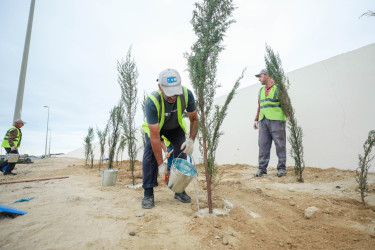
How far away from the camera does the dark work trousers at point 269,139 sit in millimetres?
4414

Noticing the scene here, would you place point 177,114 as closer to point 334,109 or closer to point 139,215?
point 139,215

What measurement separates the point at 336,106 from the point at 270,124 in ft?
5.52

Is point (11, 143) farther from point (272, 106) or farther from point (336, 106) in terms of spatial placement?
point (336, 106)

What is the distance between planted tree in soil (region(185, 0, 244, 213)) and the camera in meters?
2.47

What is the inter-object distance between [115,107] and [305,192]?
582 centimetres

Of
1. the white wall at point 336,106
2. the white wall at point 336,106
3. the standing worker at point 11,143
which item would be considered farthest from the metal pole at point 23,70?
the white wall at point 336,106

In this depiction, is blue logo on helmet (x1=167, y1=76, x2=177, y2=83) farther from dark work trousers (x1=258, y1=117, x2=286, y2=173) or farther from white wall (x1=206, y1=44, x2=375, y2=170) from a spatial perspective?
white wall (x1=206, y1=44, x2=375, y2=170)

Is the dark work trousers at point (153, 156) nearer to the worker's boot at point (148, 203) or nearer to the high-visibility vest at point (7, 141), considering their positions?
the worker's boot at point (148, 203)

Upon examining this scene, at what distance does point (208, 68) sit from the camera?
8.38 ft

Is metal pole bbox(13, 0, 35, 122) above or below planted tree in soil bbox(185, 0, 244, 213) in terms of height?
above

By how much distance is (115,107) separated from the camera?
21.2 ft

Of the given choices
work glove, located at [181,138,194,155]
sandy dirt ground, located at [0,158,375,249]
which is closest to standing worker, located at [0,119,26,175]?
sandy dirt ground, located at [0,158,375,249]

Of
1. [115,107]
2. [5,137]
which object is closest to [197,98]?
[115,107]

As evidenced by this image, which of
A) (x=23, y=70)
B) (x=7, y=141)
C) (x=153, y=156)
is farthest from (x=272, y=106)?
(x=23, y=70)
